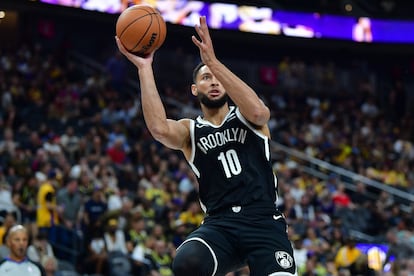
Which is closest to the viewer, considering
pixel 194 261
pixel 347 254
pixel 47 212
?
pixel 194 261

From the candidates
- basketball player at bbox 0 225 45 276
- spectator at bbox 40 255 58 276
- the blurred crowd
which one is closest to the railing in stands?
the blurred crowd

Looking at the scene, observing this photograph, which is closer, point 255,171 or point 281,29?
point 255,171

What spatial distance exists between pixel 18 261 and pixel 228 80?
387 cm

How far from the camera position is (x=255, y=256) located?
560 cm

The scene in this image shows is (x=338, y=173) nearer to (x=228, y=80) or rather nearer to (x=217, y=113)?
(x=217, y=113)

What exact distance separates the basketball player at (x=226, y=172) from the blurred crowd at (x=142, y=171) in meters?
5.47

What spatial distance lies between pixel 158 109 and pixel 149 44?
49 cm

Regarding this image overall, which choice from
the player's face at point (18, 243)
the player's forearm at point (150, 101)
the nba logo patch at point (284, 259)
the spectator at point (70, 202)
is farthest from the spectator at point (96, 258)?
the nba logo patch at point (284, 259)

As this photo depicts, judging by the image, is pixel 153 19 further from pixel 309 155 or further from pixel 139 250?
pixel 309 155

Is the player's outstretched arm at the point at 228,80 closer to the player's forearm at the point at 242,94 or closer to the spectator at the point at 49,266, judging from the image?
the player's forearm at the point at 242,94

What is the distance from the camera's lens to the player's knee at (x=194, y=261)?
5.47 metres

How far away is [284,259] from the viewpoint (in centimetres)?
556

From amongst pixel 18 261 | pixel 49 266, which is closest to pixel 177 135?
pixel 18 261

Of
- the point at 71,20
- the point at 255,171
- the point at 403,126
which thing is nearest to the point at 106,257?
the point at 255,171
